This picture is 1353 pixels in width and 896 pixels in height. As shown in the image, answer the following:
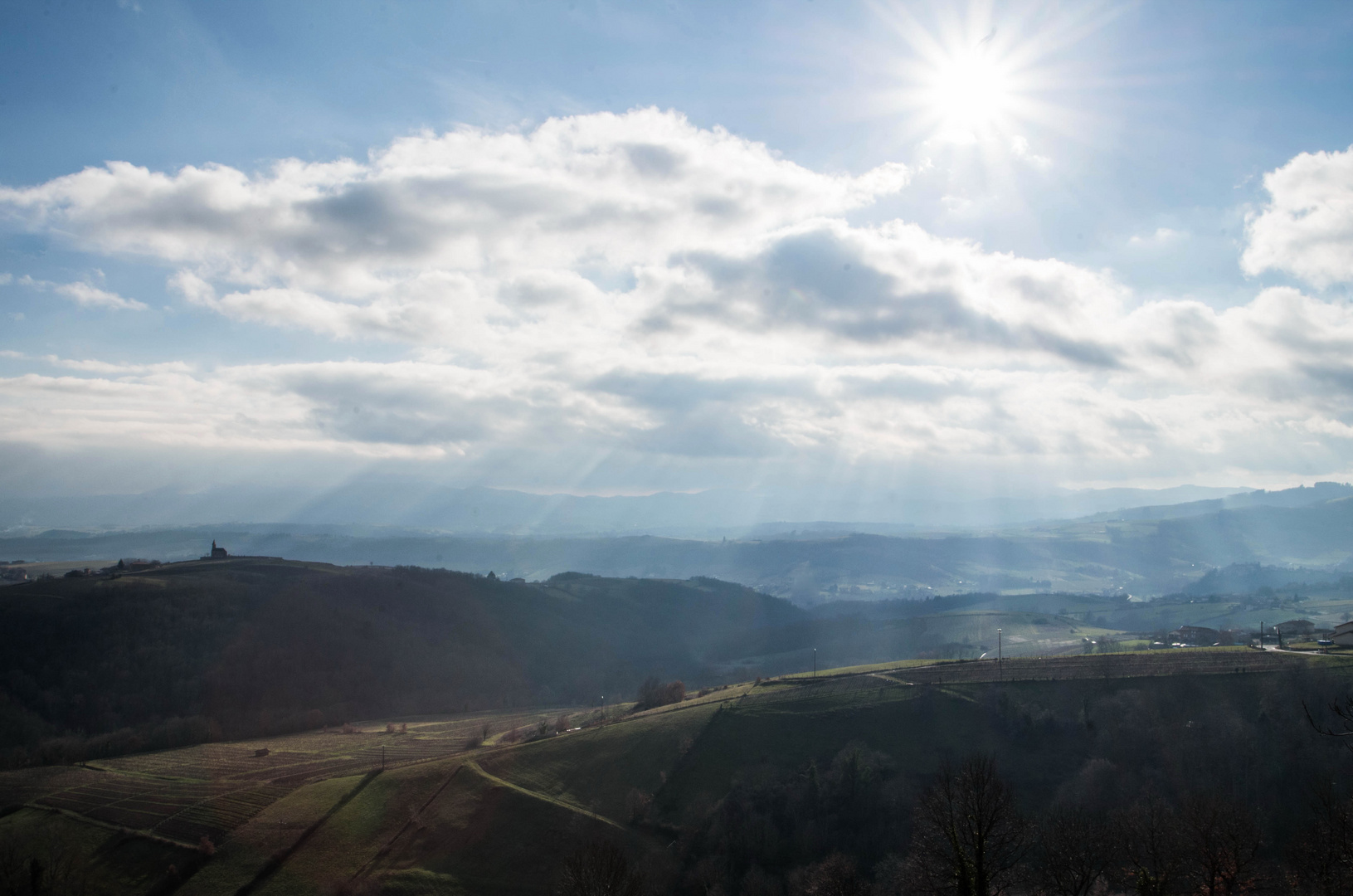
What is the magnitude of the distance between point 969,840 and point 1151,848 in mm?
14405

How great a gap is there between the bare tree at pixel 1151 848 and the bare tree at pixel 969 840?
6.96m

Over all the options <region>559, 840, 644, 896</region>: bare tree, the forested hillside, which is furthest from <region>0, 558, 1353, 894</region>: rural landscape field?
the forested hillside

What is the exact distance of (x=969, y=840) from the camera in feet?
120

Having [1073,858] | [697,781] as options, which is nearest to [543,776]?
[697,781]

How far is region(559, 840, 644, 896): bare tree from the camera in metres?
43.8

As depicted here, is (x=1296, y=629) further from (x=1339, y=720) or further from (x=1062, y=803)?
(x=1062, y=803)

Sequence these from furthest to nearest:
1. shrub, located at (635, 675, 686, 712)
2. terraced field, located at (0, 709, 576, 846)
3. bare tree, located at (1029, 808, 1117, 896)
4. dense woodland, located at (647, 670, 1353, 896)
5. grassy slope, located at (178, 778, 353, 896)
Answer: shrub, located at (635, 675, 686, 712) < terraced field, located at (0, 709, 576, 846) < grassy slope, located at (178, 778, 353, 896) < bare tree, located at (1029, 808, 1117, 896) < dense woodland, located at (647, 670, 1353, 896)

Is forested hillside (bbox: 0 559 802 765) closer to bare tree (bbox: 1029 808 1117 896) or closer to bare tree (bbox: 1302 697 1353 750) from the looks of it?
bare tree (bbox: 1029 808 1117 896)

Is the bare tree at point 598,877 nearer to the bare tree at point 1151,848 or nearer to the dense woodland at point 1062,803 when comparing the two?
the dense woodland at point 1062,803

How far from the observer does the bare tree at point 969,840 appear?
3409cm

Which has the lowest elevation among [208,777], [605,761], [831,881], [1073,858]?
[208,777]

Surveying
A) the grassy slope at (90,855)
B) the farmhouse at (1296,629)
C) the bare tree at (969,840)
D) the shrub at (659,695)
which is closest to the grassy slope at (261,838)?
the grassy slope at (90,855)

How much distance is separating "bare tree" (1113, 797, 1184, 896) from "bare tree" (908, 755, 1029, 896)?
6.96 meters

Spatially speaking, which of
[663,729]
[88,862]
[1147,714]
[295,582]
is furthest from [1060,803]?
[295,582]
